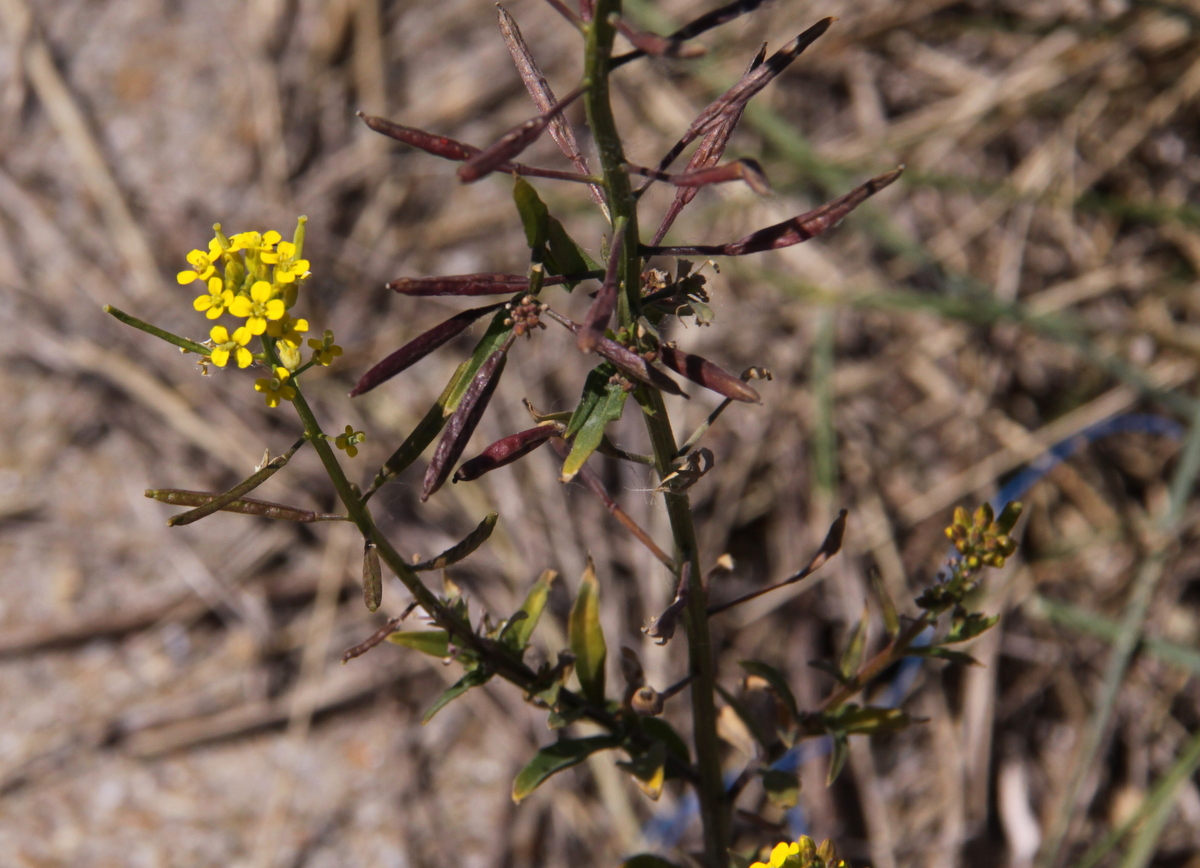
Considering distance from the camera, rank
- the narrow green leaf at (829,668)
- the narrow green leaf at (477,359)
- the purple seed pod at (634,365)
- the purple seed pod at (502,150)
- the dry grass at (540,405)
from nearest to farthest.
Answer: the purple seed pod at (502,150), the purple seed pod at (634,365), the narrow green leaf at (477,359), the narrow green leaf at (829,668), the dry grass at (540,405)

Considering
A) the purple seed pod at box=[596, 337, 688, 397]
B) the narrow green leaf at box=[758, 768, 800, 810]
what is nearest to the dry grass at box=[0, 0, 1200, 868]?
the narrow green leaf at box=[758, 768, 800, 810]

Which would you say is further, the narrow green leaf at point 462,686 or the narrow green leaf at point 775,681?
the narrow green leaf at point 775,681

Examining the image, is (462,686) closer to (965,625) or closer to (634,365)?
(634,365)

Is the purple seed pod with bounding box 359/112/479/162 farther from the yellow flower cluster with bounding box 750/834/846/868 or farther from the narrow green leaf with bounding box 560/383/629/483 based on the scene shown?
the yellow flower cluster with bounding box 750/834/846/868

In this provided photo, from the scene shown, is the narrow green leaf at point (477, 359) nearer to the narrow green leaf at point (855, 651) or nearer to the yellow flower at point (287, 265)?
the yellow flower at point (287, 265)

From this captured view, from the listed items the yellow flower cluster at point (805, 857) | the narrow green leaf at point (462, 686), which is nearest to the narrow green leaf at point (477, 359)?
the narrow green leaf at point (462, 686)

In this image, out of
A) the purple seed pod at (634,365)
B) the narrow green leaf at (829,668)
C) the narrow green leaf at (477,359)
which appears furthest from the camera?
the narrow green leaf at (829,668)

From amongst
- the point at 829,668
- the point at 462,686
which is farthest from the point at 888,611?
the point at 462,686
